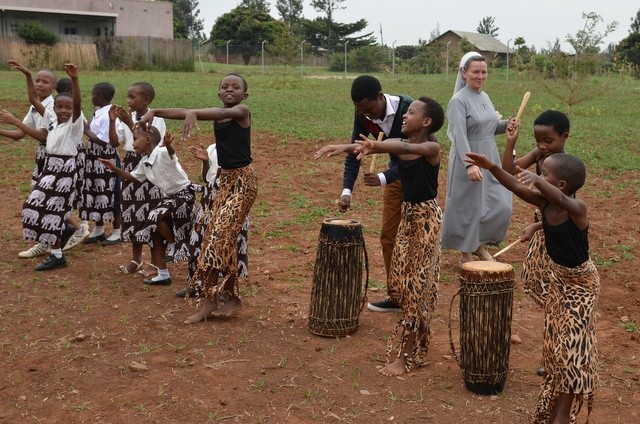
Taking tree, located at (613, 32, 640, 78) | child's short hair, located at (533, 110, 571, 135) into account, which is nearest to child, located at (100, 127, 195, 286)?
child's short hair, located at (533, 110, 571, 135)

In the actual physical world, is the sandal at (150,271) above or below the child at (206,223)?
below

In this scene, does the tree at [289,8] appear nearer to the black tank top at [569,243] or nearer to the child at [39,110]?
the child at [39,110]

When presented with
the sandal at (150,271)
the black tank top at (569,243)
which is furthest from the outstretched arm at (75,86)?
the black tank top at (569,243)

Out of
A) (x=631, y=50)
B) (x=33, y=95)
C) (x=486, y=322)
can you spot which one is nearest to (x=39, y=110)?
(x=33, y=95)

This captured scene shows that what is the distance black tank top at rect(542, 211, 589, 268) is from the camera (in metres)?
3.97

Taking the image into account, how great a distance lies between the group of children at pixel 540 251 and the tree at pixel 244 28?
50170 millimetres

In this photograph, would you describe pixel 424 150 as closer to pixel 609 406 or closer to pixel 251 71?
pixel 609 406

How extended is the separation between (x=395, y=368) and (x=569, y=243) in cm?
154

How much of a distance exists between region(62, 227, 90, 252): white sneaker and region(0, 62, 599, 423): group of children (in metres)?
0.05

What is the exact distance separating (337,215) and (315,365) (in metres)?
4.37

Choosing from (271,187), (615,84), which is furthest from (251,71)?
(271,187)

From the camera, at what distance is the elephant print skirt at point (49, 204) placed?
7.31m

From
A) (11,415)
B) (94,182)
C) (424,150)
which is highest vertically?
(424,150)

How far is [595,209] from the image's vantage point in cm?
995
